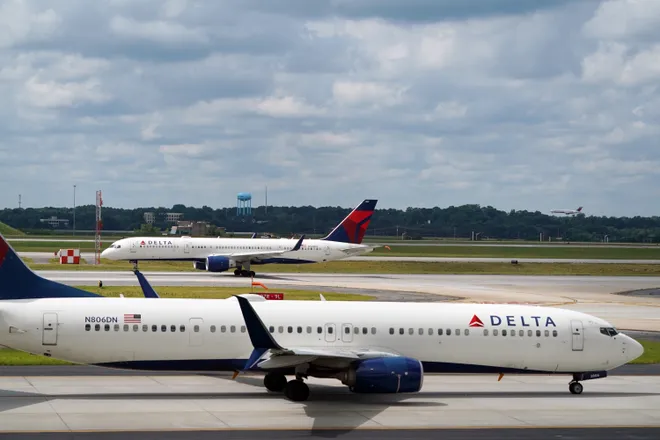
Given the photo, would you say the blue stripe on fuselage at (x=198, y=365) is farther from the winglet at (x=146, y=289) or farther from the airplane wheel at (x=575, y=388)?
the airplane wheel at (x=575, y=388)

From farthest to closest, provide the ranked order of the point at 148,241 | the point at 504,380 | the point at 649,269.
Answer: the point at 649,269
the point at 148,241
the point at 504,380

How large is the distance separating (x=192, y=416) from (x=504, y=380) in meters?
13.6

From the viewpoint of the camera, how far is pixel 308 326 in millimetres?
30906

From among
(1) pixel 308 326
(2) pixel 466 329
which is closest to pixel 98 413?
(1) pixel 308 326

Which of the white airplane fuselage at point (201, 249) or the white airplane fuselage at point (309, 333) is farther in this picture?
the white airplane fuselage at point (201, 249)

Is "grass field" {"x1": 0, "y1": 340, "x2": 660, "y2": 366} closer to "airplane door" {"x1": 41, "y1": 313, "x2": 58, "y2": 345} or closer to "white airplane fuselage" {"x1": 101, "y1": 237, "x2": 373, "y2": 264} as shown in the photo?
"airplane door" {"x1": 41, "y1": 313, "x2": 58, "y2": 345}

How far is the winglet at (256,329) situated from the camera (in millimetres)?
27828

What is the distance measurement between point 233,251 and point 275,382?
61.5 meters

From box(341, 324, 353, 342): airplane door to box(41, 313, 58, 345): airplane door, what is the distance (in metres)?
8.79

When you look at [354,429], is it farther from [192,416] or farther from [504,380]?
[504,380]

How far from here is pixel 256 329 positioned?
28016 millimetres

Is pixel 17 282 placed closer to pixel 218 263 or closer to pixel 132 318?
pixel 132 318

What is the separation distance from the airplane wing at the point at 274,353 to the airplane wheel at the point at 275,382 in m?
1.27

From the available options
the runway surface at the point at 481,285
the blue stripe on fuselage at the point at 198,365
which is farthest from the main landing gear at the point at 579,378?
the runway surface at the point at 481,285
